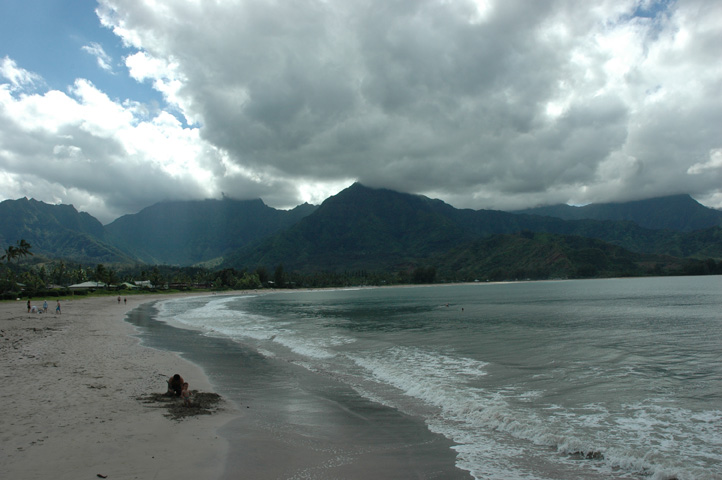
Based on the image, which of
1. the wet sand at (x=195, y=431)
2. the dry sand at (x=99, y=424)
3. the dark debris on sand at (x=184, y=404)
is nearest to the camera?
the dry sand at (x=99, y=424)

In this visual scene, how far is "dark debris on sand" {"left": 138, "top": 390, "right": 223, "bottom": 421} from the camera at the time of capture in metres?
11.9

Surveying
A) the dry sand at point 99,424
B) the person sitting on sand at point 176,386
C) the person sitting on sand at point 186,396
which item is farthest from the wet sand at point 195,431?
the person sitting on sand at point 176,386

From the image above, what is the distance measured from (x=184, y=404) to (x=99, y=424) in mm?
2514

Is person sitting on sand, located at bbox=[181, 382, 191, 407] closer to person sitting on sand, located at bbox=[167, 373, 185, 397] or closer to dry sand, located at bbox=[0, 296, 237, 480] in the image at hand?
person sitting on sand, located at bbox=[167, 373, 185, 397]

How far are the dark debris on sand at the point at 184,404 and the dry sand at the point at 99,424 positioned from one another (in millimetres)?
130

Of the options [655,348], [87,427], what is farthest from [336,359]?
[655,348]

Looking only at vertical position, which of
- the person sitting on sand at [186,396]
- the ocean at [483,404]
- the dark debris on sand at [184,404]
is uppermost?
the person sitting on sand at [186,396]

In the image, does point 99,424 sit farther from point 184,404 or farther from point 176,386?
point 176,386

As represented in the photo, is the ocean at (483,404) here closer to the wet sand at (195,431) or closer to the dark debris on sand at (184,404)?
the wet sand at (195,431)

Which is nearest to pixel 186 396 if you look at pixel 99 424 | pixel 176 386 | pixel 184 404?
pixel 184 404

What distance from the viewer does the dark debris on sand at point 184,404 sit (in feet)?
39.2

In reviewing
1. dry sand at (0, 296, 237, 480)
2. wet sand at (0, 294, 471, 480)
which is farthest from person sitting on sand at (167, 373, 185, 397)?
dry sand at (0, 296, 237, 480)

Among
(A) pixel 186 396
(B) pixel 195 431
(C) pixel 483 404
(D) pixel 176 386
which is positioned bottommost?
(C) pixel 483 404

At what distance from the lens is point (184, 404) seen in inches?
501
